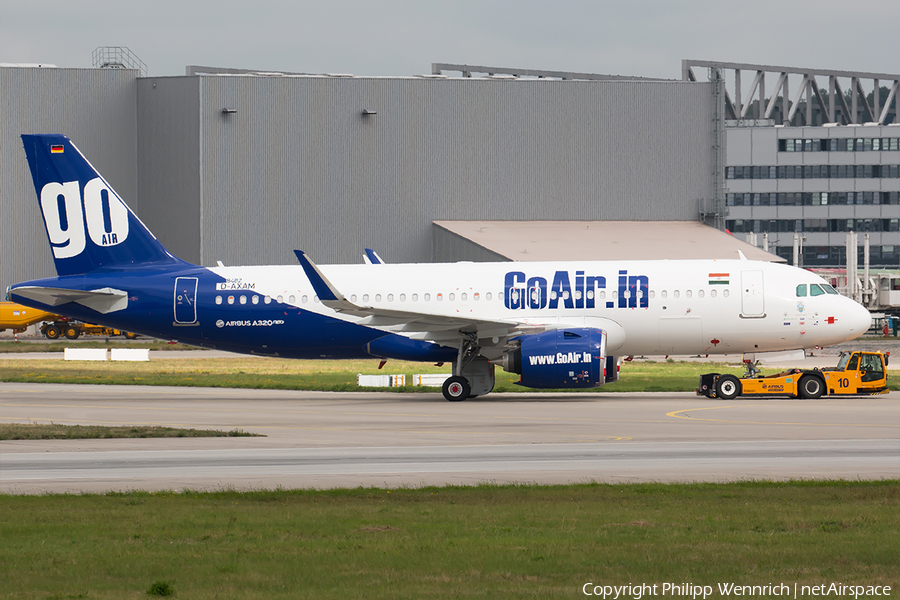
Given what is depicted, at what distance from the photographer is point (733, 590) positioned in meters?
9.95

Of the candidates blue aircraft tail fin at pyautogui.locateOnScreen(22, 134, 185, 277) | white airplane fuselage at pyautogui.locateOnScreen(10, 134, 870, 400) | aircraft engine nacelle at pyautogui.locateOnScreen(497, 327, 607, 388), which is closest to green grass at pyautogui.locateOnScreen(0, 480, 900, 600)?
aircraft engine nacelle at pyautogui.locateOnScreen(497, 327, 607, 388)

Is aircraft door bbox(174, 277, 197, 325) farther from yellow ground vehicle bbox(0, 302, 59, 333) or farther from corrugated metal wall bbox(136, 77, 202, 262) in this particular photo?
yellow ground vehicle bbox(0, 302, 59, 333)

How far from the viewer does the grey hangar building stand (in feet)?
259

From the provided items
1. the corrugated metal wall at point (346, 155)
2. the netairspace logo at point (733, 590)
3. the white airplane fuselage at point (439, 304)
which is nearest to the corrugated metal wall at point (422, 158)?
the corrugated metal wall at point (346, 155)

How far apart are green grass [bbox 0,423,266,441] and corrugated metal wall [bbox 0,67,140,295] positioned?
5781 centimetres

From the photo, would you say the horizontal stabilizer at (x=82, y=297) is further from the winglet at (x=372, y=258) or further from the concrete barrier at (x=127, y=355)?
the concrete barrier at (x=127, y=355)

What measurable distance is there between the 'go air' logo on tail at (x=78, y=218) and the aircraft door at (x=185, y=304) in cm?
311

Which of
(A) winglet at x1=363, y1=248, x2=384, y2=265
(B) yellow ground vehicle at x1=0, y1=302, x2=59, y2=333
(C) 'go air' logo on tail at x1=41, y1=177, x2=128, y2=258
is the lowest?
(B) yellow ground vehicle at x1=0, y1=302, x2=59, y2=333

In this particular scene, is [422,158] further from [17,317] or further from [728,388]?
[728,388]

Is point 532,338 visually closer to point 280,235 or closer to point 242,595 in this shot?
point 242,595

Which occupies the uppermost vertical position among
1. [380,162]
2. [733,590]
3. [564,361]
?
[380,162]

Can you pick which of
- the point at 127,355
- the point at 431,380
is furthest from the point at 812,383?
the point at 127,355

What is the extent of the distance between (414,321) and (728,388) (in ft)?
33.7

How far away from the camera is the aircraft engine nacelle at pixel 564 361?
1337 inches
